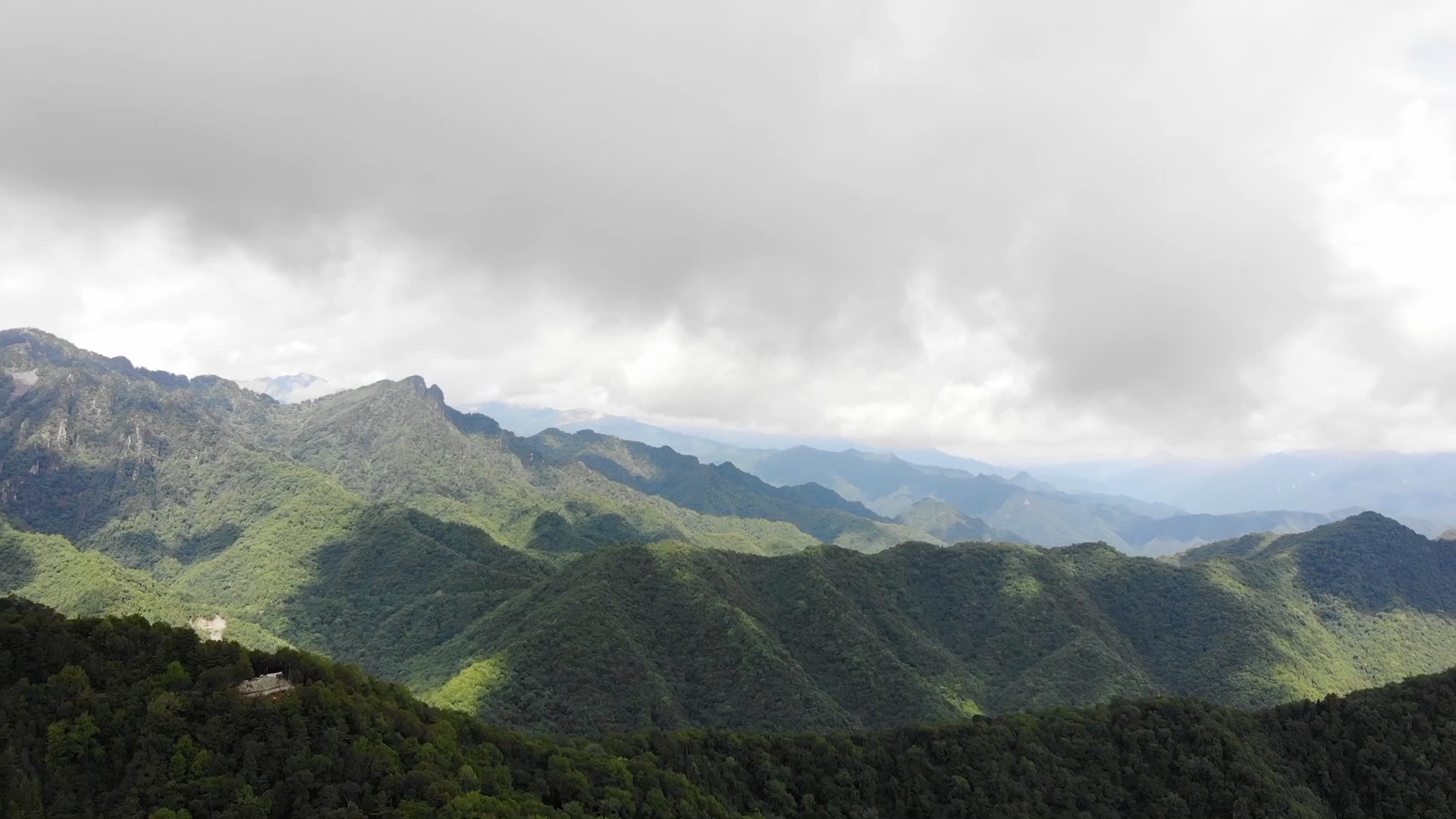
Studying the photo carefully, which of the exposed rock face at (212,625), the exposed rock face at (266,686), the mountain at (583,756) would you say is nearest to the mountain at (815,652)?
the mountain at (583,756)

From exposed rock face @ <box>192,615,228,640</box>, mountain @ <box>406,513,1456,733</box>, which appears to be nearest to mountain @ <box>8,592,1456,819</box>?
mountain @ <box>406,513,1456,733</box>

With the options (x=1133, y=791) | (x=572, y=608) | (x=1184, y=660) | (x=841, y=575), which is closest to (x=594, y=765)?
(x=1133, y=791)

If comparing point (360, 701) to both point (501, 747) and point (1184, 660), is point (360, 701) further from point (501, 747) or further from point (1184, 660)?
point (1184, 660)

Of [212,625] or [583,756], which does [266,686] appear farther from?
[212,625]

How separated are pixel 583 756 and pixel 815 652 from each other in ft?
329

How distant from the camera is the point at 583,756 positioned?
208ft

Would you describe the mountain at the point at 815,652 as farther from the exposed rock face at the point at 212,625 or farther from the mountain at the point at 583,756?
the exposed rock face at the point at 212,625

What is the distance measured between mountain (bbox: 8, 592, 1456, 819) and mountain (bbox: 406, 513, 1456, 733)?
47544 millimetres

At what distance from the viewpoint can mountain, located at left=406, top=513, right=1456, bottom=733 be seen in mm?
125750

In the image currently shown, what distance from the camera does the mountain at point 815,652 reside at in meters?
126

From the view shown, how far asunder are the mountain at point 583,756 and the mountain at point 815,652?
47544 millimetres

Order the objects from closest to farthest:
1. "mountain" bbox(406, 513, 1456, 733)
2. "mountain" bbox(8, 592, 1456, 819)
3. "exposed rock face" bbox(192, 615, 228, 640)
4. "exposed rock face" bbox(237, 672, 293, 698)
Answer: "mountain" bbox(8, 592, 1456, 819) → "exposed rock face" bbox(237, 672, 293, 698) → "mountain" bbox(406, 513, 1456, 733) → "exposed rock face" bbox(192, 615, 228, 640)

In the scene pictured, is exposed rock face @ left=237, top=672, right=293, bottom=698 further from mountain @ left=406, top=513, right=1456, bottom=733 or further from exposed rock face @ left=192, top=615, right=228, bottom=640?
exposed rock face @ left=192, top=615, right=228, bottom=640

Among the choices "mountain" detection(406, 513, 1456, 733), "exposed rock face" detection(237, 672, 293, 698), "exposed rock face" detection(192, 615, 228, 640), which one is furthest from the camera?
"exposed rock face" detection(192, 615, 228, 640)
